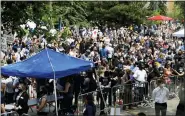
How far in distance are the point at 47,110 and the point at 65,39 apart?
14185mm

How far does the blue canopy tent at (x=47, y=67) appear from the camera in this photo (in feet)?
35.1

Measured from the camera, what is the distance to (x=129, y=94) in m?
13.3

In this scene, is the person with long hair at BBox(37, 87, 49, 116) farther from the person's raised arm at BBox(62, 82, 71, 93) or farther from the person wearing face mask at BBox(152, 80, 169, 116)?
the person wearing face mask at BBox(152, 80, 169, 116)

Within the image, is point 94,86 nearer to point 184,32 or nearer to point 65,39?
point 184,32

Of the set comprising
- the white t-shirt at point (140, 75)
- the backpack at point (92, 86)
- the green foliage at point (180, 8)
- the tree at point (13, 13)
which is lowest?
the backpack at point (92, 86)

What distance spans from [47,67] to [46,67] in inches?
1.1

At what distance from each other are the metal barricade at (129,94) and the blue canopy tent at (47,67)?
6.55 feet

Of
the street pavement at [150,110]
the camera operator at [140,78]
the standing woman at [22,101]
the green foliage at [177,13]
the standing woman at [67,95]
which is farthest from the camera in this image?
the green foliage at [177,13]

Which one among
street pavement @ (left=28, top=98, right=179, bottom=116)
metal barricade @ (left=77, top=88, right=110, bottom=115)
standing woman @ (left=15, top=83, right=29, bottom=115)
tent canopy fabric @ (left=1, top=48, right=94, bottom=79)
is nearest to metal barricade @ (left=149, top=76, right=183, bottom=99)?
street pavement @ (left=28, top=98, right=179, bottom=116)

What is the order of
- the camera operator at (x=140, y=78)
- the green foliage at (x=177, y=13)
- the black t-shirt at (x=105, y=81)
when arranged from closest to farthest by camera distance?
the black t-shirt at (x=105, y=81) → the camera operator at (x=140, y=78) → the green foliage at (x=177, y=13)

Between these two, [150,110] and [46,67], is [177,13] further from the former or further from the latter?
[46,67]

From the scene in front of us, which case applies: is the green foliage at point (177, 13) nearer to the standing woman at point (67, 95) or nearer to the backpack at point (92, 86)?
the backpack at point (92, 86)

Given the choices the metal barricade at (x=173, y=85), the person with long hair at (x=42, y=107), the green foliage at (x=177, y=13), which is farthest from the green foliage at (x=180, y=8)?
the person with long hair at (x=42, y=107)

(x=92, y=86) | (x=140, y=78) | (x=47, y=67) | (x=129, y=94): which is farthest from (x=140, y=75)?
(x=47, y=67)
